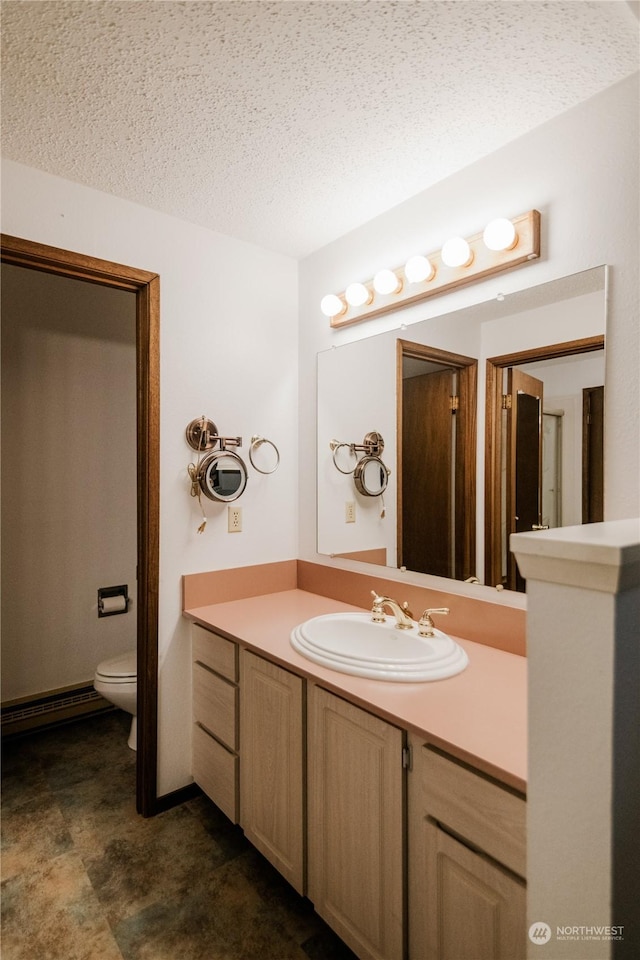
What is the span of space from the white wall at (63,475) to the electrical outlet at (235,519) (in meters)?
1.07

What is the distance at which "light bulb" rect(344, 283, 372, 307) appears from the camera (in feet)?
6.56

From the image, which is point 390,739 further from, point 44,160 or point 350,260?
point 44,160

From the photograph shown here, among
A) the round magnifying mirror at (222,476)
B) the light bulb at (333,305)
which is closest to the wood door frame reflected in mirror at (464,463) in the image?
the light bulb at (333,305)

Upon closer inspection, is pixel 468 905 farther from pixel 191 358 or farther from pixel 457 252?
pixel 191 358

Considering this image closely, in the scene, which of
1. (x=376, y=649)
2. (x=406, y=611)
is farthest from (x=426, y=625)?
(x=376, y=649)

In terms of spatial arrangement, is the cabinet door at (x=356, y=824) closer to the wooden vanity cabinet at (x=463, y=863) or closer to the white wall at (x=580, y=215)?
the wooden vanity cabinet at (x=463, y=863)

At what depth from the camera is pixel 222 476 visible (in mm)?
2076

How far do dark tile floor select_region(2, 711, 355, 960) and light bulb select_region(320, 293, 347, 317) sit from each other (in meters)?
2.09

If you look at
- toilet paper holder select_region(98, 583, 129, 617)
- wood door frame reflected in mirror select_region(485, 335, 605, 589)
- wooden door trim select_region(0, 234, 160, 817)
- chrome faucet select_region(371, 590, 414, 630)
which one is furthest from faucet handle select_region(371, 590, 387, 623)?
toilet paper holder select_region(98, 583, 129, 617)

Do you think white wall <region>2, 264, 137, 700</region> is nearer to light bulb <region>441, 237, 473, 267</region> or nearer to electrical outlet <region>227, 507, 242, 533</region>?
electrical outlet <region>227, 507, 242, 533</region>

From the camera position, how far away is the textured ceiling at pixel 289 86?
1134 mm

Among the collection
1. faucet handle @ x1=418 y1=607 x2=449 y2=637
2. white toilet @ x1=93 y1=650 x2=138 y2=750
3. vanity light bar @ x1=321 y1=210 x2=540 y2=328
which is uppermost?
vanity light bar @ x1=321 y1=210 x2=540 y2=328

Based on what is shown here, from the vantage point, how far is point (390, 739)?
1176mm

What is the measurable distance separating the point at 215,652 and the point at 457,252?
165 centimetres
